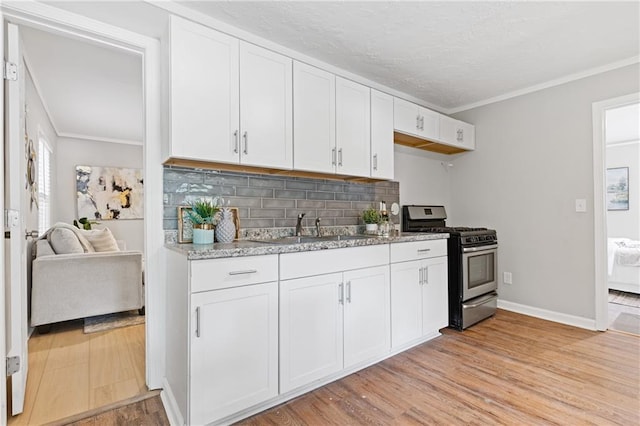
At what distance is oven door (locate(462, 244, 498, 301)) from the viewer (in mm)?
2971

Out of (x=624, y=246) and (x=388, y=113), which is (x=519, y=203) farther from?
(x=624, y=246)

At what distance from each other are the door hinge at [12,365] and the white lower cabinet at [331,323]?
1.42 m

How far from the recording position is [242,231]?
2.37 m

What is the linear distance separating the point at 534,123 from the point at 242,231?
122 inches

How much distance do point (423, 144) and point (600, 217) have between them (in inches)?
67.9

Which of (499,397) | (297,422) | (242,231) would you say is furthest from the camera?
(242,231)

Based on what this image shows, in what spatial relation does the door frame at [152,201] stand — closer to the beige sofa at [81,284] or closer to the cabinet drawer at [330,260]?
the cabinet drawer at [330,260]

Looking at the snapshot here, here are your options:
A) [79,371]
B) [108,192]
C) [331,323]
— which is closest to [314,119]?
[331,323]

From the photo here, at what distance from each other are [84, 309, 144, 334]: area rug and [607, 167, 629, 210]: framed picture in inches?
289

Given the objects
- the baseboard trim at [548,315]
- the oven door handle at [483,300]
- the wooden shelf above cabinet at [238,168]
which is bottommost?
the baseboard trim at [548,315]

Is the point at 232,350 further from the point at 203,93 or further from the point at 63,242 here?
the point at 63,242

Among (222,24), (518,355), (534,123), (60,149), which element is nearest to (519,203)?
(534,123)

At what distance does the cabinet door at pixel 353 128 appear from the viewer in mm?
2547

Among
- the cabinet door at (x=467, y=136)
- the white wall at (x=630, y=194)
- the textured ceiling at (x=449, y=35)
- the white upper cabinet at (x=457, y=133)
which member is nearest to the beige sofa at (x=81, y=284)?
the textured ceiling at (x=449, y=35)
